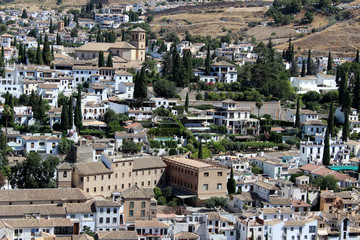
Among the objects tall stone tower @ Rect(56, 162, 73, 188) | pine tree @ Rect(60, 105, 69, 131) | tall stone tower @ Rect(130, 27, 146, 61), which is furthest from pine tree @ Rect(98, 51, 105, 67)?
tall stone tower @ Rect(56, 162, 73, 188)

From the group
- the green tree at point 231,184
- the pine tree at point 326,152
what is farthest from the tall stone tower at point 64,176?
the pine tree at point 326,152

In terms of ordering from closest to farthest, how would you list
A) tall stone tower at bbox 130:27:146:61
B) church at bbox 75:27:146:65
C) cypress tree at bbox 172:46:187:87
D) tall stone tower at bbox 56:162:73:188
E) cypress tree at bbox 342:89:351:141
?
tall stone tower at bbox 56:162:73:188 → cypress tree at bbox 342:89:351:141 → cypress tree at bbox 172:46:187:87 → church at bbox 75:27:146:65 → tall stone tower at bbox 130:27:146:61

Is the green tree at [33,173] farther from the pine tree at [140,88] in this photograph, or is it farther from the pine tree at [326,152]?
the pine tree at [326,152]

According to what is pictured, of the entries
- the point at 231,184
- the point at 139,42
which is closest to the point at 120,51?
the point at 139,42

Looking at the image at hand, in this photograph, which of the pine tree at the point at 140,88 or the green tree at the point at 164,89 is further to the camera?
the green tree at the point at 164,89

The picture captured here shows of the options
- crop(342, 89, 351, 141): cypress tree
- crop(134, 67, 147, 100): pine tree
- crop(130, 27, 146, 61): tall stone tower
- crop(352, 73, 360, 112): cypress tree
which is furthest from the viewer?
crop(130, 27, 146, 61): tall stone tower

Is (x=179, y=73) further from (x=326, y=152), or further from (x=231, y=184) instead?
(x=231, y=184)

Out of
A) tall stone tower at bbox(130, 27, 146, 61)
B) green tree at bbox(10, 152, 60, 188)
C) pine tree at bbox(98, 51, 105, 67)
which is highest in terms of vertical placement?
tall stone tower at bbox(130, 27, 146, 61)

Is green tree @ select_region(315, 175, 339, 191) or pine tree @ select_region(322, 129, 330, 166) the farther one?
pine tree @ select_region(322, 129, 330, 166)

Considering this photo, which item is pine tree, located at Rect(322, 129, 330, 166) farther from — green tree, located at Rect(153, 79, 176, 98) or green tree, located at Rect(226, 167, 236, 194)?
green tree, located at Rect(153, 79, 176, 98)

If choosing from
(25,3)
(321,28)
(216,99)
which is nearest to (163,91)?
(216,99)
